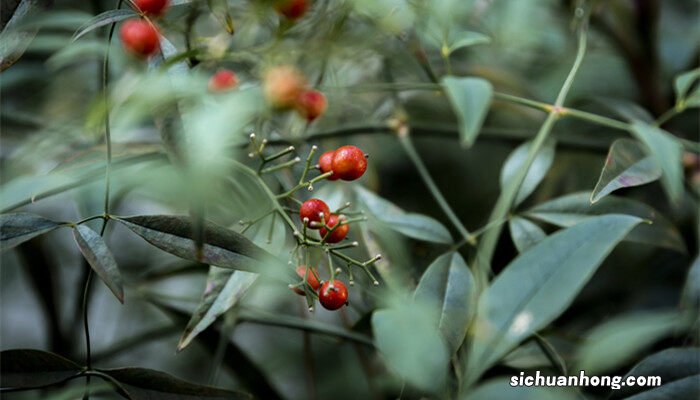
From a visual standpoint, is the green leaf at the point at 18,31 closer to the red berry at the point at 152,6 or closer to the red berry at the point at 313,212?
the red berry at the point at 152,6

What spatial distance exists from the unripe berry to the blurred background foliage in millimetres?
15

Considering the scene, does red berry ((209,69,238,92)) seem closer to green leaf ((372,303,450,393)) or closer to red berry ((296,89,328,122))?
red berry ((296,89,328,122))

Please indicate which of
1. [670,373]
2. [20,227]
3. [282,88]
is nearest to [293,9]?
[282,88]

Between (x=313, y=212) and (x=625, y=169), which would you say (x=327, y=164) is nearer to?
(x=313, y=212)

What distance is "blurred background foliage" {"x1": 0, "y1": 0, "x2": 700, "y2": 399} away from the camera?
0.57 meters

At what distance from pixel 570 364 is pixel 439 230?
0.16 metres

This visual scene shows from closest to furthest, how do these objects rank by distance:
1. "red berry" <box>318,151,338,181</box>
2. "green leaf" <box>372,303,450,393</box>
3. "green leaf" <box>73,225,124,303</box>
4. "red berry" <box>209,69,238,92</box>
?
1. "green leaf" <box>372,303,450,393</box>
2. "green leaf" <box>73,225,124,303</box>
3. "red berry" <box>318,151,338,181</box>
4. "red berry" <box>209,69,238,92</box>

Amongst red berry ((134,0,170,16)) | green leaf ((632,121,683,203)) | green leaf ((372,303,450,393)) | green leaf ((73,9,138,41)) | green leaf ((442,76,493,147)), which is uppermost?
green leaf ((73,9,138,41))

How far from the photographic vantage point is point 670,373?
1.75ft

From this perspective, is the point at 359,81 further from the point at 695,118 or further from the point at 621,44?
the point at 695,118

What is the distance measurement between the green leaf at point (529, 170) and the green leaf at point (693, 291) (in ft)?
0.49

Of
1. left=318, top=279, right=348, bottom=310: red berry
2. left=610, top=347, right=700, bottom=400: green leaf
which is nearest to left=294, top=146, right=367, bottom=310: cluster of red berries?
left=318, top=279, right=348, bottom=310: red berry

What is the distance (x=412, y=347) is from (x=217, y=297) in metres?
0.21

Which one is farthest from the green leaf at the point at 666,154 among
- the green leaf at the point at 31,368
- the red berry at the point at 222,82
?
the green leaf at the point at 31,368
